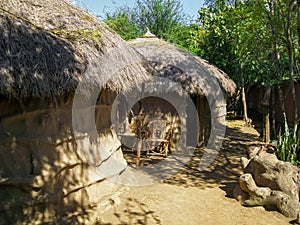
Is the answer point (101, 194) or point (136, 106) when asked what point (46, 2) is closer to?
point (101, 194)

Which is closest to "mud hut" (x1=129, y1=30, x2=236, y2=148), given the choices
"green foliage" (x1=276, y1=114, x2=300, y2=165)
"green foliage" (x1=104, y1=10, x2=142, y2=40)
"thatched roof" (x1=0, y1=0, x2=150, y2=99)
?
"thatched roof" (x1=0, y1=0, x2=150, y2=99)

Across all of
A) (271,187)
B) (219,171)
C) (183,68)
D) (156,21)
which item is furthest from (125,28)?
(271,187)

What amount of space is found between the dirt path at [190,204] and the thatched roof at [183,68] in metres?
2.68

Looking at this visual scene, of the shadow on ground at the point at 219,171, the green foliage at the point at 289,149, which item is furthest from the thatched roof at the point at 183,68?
the green foliage at the point at 289,149

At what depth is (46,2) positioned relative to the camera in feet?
17.3

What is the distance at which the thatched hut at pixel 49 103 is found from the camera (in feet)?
13.0

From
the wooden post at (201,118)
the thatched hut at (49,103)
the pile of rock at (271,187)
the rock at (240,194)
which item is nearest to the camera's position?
the thatched hut at (49,103)

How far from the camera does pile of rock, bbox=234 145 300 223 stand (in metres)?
4.78

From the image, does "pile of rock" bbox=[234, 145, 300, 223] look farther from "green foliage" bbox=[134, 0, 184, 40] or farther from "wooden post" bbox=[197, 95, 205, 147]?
"green foliage" bbox=[134, 0, 184, 40]

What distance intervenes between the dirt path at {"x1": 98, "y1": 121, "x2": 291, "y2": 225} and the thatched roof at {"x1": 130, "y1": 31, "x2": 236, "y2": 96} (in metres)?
2.68

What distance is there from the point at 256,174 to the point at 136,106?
4844 millimetres

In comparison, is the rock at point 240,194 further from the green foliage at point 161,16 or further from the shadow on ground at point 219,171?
the green foliage at point 161,16

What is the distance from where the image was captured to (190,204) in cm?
516

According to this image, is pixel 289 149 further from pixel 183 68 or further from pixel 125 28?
pixel 125 28
